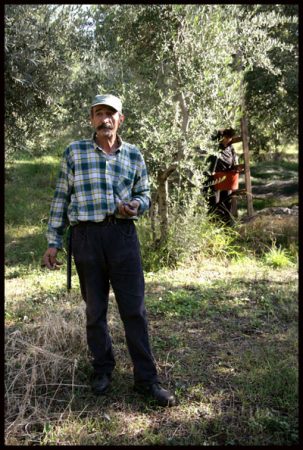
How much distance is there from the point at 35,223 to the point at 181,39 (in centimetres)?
590

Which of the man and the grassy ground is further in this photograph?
the man

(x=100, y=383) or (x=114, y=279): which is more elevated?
(x=114, y=279)

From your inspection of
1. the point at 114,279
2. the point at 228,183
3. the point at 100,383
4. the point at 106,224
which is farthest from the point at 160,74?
the point at 100,383

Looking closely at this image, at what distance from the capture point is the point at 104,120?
333cm

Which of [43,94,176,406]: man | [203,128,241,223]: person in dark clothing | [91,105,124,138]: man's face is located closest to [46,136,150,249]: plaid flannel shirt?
[43,94,176,406]: man

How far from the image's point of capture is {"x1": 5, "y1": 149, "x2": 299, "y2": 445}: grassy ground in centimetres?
315

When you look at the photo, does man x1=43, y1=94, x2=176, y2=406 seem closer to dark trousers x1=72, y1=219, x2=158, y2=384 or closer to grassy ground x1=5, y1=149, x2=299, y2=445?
dark trousers x1=72, y1=219, x2=158, y2=384

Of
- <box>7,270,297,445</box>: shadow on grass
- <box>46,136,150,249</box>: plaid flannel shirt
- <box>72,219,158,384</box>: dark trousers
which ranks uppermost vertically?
<box>46,136,150,249</box>: plaid flannel shirt

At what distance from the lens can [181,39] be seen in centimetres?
665

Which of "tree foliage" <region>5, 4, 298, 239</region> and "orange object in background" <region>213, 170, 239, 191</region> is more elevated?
"tree foliage" <region>5, 4, 298, 239</region>

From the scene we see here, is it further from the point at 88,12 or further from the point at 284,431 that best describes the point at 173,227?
the point at 284,431

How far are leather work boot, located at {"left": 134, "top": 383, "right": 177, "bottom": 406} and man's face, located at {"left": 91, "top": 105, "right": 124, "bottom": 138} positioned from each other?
1.90 metres

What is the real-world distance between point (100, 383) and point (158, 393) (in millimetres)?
473

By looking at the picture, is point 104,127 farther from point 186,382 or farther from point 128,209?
point 186,382
